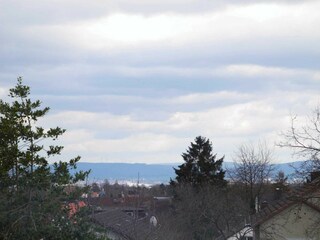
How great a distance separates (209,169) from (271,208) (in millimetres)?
31182

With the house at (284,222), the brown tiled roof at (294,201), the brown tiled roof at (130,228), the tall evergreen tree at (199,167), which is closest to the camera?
the brown tiled roof at (130,228)

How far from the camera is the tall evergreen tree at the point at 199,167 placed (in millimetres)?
70562

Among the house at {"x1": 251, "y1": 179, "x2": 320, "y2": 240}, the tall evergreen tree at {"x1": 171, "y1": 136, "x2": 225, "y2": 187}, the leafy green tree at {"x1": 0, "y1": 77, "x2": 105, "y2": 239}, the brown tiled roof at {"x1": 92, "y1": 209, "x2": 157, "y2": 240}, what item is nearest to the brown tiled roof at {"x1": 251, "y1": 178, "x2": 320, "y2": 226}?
the house at {"x1": 251, "y1": 179, "x2": 320, "y2": 240}

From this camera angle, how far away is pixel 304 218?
38.0 meters

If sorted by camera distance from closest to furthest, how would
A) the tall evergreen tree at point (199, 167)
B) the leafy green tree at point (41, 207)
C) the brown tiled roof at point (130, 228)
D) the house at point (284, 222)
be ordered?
the leafy green tree at point (41, 207) → the brown tiled roof at point (130, 228) → the house at point (284, 222) → the tall evergreen tree at point (199, 167)

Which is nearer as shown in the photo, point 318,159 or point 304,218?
point 318,159

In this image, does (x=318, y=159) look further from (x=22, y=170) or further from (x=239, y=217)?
(x=239, y=217)

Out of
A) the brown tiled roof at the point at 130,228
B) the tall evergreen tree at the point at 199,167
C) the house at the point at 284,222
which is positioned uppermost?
the tall evergreen tree at the point at 199,167

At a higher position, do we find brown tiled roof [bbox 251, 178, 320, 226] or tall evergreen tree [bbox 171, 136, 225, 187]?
tall evergreen tree [bbox 171, 136, 225, 187]

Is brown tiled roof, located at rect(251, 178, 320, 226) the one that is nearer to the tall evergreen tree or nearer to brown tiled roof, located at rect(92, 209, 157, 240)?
brown tiled roof, located at rect(92, 209, 157, 240)

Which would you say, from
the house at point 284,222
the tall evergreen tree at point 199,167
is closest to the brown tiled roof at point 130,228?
the house at point 284,222

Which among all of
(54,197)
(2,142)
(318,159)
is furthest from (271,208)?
(54,197)

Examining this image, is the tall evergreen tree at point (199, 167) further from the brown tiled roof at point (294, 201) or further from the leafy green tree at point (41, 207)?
the leafy green tree at point (41, 207)

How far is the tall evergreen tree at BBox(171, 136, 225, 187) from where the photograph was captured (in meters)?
70.6
